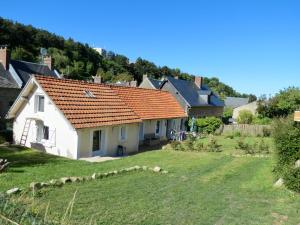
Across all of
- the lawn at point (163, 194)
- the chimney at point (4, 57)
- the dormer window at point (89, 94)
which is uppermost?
the chimney at point (4, 57)

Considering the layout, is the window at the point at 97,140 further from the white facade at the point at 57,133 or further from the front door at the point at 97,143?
the white facade at the point at 57,133

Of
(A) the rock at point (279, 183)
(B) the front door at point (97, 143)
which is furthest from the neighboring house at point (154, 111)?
(A) the rock at point (279, 183)

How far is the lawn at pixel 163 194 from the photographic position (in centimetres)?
1170

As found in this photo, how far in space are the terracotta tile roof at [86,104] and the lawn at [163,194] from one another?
10.8 feet

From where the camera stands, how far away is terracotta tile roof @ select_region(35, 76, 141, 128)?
2466 centimetres

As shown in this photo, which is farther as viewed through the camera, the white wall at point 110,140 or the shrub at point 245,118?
the shrub at point 245,118

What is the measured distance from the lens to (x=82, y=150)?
955 inches

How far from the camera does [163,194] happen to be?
14711mm

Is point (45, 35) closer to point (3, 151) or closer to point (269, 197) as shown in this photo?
point (3, 151)

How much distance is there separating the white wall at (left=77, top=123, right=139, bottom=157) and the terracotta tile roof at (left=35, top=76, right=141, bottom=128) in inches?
20.3

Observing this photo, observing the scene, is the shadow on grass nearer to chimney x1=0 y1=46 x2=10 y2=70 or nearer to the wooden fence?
chimney x1=0 y1=46 x2=10 y2=70

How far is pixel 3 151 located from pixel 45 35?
96491 millimetres

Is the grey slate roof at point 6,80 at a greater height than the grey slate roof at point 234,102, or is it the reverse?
the grey slate roof at point 234,102

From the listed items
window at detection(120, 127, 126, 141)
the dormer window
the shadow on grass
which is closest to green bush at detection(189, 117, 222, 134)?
window at detection(120, 127, 126, 141)
